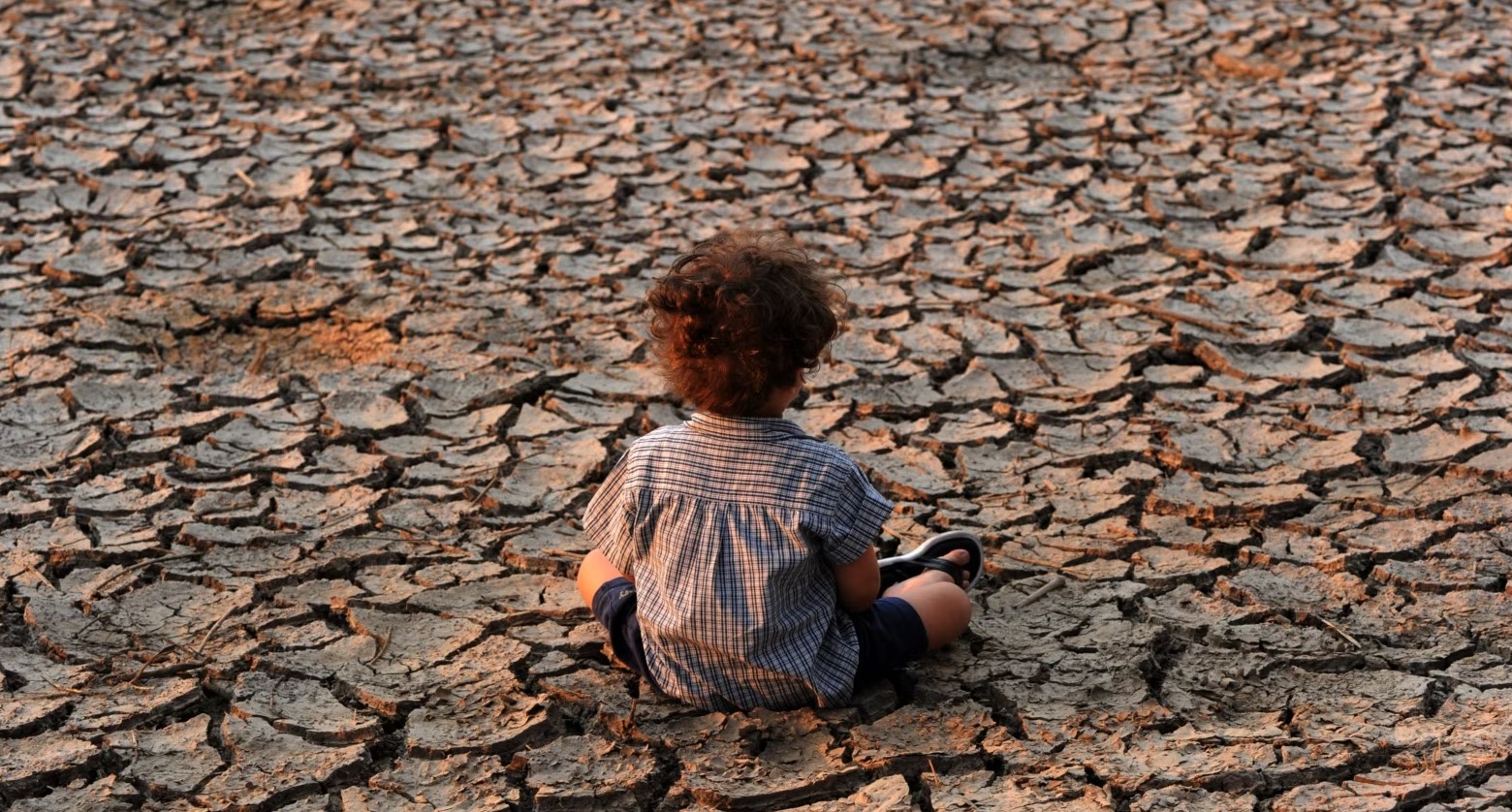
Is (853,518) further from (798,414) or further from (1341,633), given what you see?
(798,414)

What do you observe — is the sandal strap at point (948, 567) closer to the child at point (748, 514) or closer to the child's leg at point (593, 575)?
the child at point (748, 514)

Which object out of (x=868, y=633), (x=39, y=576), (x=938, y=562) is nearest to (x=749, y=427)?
(x=868, y=633)

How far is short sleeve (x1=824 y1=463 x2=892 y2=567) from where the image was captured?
7.83 feet

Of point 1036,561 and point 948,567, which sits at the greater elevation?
point 948,567

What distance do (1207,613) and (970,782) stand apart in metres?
0.65

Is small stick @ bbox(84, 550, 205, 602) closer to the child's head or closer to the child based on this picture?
the child

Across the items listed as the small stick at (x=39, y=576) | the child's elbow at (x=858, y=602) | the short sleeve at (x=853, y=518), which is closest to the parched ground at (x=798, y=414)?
the small stick at (x=39, y=576)

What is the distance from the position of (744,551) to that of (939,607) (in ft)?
1.30

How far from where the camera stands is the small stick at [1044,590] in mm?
2842

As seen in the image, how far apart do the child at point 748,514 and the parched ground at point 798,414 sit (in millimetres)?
100

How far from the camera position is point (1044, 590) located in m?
2.87

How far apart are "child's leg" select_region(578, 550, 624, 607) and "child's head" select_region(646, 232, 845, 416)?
16.3 inches

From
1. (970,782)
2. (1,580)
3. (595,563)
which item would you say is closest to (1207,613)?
(970,782)

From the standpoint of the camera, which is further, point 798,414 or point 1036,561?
point 798,414
